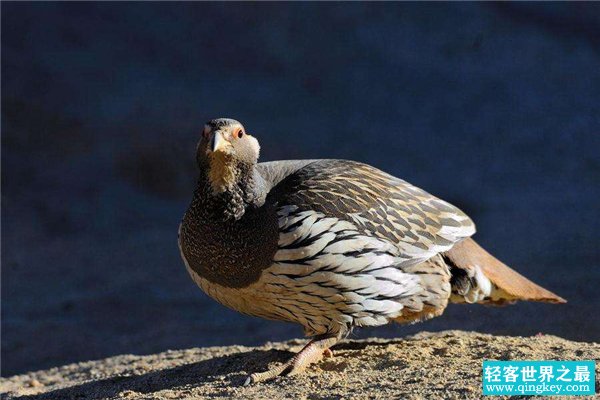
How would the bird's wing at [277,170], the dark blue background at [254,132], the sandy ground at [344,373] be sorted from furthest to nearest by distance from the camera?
the dark blue background at [254,132]
the bird's wing at [277,170]
the sandy ground at [344,373]

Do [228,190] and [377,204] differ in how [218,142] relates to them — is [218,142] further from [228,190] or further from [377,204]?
[377,204]

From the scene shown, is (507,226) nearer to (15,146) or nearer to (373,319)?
(373,319)

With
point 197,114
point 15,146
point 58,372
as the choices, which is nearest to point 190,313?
point 58,372

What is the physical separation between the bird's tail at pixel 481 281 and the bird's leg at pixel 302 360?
109cm

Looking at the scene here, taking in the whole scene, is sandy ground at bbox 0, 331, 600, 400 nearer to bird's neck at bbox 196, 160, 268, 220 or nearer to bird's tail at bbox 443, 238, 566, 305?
bird's tail at bbox 443, 238, 566, 305

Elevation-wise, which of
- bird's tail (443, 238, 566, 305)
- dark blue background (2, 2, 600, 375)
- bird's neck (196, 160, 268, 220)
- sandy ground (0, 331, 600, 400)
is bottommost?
sandy ground (0, 331, 600, 400)

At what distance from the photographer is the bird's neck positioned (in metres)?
7.16

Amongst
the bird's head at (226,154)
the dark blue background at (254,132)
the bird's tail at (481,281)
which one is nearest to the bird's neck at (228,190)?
the bird's head at (226,154)

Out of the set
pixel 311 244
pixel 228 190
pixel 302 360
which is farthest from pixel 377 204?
pixel 302 360

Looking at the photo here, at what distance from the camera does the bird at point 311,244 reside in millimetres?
6895

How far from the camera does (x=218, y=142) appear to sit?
6.90 metres

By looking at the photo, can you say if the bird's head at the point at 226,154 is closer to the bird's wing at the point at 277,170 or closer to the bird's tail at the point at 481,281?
the bird's wing at the point at 277,170

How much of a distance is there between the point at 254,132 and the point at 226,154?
8.13 meters

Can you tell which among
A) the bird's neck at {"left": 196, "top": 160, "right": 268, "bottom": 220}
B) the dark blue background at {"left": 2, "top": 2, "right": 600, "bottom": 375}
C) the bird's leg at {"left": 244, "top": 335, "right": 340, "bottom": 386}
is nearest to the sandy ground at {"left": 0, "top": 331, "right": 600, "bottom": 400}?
the bird's leg at {"left": 244, "top": 335, "right": 340, "bottom": 386}
